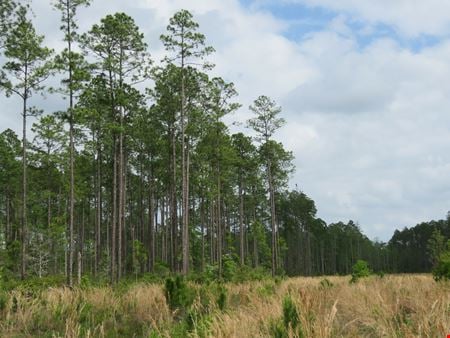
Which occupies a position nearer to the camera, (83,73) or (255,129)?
(83,73)

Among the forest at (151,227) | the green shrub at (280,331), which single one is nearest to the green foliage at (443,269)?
the forest at (151,227)

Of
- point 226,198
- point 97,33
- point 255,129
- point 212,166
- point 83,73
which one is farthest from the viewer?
point 226,198

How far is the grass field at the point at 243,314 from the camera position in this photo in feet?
16.6

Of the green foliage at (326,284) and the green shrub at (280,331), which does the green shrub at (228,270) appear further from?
the green shrub at (280,331)

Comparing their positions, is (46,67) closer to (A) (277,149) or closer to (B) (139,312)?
(B) (139,312)

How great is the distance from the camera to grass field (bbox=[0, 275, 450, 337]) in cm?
507

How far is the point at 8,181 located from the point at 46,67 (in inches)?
725

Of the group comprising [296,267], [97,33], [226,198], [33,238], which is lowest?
[296,267]

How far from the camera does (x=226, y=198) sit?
4600 centimetres

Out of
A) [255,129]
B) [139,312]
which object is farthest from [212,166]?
[139,312]

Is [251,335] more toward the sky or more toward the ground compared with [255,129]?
more toward the ground

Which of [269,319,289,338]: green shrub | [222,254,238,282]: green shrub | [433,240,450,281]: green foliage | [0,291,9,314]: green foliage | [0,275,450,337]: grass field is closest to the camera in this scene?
[269,319,289,338]: green shrub

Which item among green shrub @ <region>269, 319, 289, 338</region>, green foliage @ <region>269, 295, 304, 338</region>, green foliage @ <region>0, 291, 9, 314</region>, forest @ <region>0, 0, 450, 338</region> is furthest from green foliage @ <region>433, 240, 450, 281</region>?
green foliage @ <region>0, 291, 9, 314</region>

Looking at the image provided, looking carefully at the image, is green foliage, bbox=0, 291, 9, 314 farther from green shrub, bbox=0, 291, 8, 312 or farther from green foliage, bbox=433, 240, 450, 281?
green foliage, bbox=433, 240, 450, 281
